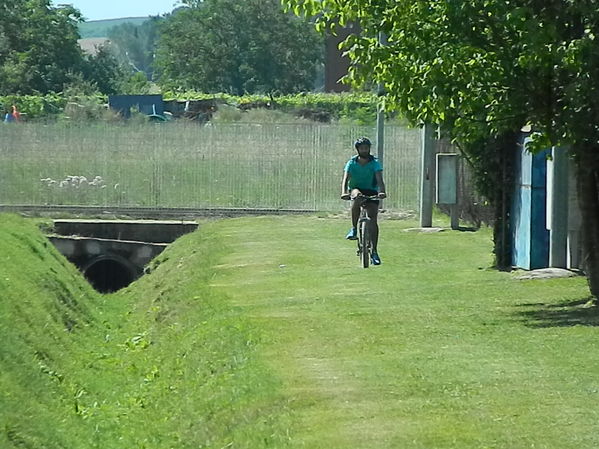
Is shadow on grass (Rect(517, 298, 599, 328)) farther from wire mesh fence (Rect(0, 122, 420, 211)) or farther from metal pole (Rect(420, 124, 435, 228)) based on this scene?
wire mesh fence (Rect(0, 122, 420, 211))

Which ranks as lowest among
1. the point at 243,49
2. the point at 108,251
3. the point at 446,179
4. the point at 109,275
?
the point at 109,275

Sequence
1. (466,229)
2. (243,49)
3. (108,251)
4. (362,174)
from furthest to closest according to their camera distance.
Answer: (243,49), (108,251), (466,229), (362,174)

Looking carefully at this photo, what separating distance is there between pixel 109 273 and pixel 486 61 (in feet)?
58.2

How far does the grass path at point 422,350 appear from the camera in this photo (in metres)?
9.62

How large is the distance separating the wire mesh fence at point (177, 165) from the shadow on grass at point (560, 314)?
19.8 meters

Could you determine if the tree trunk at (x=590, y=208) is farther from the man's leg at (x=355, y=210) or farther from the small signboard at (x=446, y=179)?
the small signboard at (x=446, y=179)

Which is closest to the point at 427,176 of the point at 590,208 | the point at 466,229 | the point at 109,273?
the point at 466,229

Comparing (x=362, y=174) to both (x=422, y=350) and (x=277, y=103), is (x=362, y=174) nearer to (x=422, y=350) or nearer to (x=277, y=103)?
(x=422, y=350)

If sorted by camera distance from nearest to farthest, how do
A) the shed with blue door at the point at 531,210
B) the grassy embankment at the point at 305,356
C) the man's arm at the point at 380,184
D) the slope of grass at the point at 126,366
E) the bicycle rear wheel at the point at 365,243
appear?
the grassy embankment at the point at 305,356 < the slope of grass at the point at 126,366 < the man's arm at the point at 380,184 < the shed with blue door at the point at 531,210 < the bicycle rear wheel at the point at 365,243

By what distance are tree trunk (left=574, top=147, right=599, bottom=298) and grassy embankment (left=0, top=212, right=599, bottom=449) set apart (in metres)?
0.43

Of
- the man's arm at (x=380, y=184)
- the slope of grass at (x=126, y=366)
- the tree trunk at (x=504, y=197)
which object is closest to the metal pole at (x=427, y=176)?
the slope of grass at (x=126, y=366)

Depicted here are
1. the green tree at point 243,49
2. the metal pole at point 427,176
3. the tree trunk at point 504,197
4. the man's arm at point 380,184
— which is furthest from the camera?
the green tree at point 243,49

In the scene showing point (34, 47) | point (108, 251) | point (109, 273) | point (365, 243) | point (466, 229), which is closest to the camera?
point (365, 243)

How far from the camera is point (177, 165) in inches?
1425
